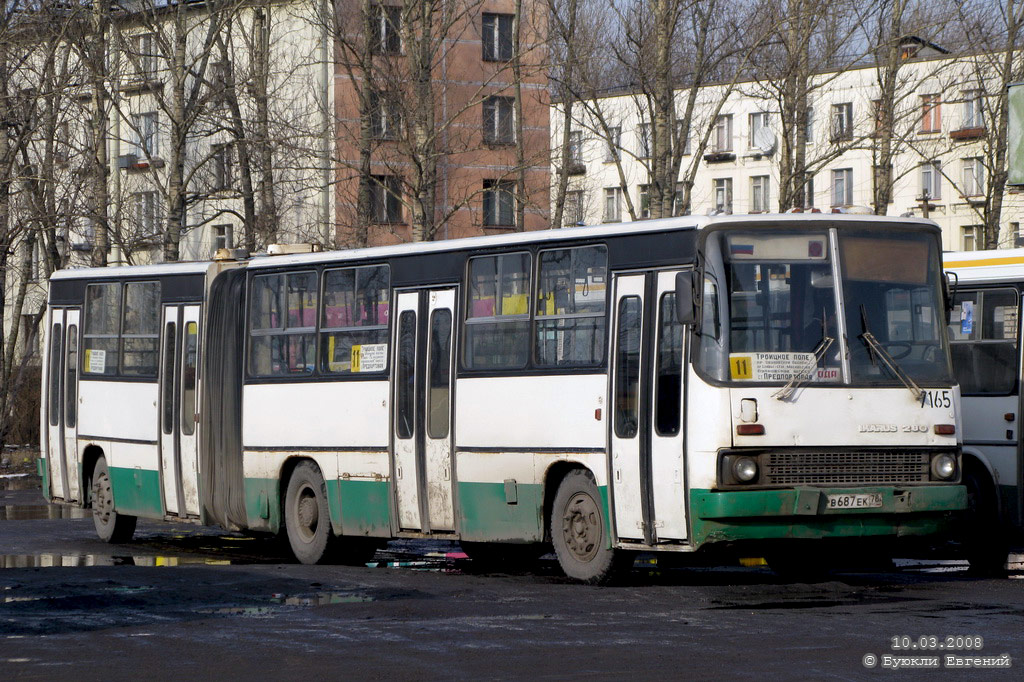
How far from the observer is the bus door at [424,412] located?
15594 millimetres

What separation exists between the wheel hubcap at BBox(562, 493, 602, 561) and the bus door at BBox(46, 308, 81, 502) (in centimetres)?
842

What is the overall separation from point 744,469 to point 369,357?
4921 millimetres

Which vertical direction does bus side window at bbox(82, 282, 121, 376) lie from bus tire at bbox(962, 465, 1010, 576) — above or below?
above

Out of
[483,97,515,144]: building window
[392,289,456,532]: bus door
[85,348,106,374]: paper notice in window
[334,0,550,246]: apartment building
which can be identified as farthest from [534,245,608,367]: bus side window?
[483,97,515,144]: building window

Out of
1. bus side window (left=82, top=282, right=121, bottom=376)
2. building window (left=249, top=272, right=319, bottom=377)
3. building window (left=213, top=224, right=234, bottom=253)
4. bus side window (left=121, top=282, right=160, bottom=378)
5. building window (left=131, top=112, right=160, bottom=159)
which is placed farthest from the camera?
building window (left=213, top=224, right=234, bottom=253)

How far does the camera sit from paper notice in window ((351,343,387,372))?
16.4m

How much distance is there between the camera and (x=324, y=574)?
15.5 meters

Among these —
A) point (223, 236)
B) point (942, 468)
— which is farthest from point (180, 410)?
point (223, 236)

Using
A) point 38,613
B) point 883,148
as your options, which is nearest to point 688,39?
point 883,148

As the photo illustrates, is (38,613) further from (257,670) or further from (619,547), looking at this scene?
(619,547)

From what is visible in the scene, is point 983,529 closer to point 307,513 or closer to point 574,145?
point 307,513

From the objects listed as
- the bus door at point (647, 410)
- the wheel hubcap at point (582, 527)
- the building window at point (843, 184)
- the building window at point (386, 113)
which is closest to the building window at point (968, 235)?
the building window at point (843, 184)

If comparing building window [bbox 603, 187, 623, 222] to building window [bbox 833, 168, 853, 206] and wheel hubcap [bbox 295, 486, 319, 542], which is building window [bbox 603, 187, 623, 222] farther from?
wheel hubcap [bbox 295, 486, 319, 542]

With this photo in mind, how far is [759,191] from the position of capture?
80812mm
